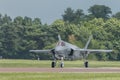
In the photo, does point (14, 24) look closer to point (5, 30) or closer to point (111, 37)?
point (5, 30)

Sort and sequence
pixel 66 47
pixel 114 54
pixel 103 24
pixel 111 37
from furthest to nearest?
pixel 103 24, pixel 111 37, pixel 114 54, pixel 66 47

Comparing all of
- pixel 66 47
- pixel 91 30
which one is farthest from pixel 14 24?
pixel 66 47

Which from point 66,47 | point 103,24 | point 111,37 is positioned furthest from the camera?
point 103,24

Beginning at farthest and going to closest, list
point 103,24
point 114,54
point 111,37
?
point 103,24 → point 111,37 → point 114,54

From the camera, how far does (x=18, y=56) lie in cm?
14188

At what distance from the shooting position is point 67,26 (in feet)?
484

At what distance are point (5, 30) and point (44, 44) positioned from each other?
1380cm

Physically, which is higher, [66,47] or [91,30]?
[91,30]

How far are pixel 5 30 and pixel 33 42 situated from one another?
493 inches

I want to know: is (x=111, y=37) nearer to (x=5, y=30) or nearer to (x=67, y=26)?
(x=67, y=26)

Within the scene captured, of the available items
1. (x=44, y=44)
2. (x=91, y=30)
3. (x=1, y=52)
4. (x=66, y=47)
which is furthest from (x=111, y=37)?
(x=66, y=47)

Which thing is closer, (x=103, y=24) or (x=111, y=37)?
(x=111, y=37)

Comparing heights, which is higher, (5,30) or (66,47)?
(5,30)

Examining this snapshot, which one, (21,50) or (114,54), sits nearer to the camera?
(114,54)
